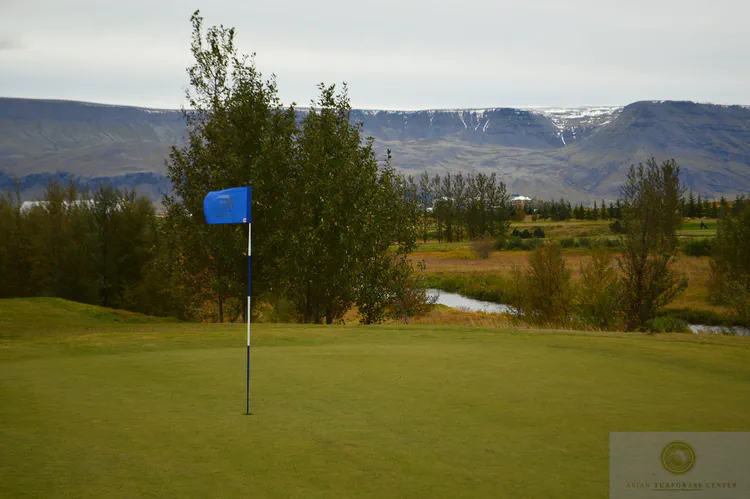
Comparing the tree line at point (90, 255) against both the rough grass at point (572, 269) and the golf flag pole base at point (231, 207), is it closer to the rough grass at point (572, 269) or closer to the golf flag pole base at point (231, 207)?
the rough grass at point (572, 269)

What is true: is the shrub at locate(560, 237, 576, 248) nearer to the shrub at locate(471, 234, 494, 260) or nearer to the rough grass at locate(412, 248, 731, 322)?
the rough grass at locate(412, 248, 731, 322)

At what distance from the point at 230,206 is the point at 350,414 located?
14.0ft

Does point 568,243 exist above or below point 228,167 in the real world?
below

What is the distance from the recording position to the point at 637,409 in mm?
9547

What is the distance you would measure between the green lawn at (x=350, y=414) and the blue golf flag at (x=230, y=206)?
2806 mm

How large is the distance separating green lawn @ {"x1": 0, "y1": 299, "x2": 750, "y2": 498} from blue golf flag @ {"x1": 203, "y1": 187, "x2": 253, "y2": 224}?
110 inches

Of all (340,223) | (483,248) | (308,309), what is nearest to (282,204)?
(340,223)

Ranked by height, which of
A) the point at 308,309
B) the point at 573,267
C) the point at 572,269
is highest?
the point at 308,309

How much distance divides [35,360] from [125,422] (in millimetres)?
7136

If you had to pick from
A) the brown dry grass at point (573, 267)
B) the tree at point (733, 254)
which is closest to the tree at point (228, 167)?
the brown dry grass at point (573, 267)

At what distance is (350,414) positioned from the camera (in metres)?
9.27

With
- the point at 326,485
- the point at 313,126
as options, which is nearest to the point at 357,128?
the point at 313,126

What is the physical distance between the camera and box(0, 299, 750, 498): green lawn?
6.72 metres

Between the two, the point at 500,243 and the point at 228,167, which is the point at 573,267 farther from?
the point at 228,167
